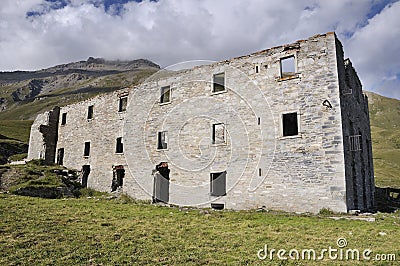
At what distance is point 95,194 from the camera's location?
23.1 metres

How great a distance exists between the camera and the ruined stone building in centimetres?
1510

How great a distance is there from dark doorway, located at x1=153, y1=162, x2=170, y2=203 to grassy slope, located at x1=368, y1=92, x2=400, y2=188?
2613 centimetres

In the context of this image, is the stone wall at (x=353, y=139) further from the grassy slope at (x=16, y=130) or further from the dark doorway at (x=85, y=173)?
the grassy slope at (x=16, y=130)

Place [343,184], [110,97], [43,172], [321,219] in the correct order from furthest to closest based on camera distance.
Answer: [110,97] < [43,172] < [343,184] < [321,219]

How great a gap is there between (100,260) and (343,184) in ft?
37.2

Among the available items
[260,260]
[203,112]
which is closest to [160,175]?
[203,112]

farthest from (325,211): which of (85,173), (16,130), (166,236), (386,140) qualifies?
(386,140)

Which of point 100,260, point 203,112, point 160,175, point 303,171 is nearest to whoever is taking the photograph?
point 100,260

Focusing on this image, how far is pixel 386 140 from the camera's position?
92062 mm

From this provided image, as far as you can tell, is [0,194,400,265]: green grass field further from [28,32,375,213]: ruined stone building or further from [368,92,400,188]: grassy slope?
[368,92,400,188]: grassy slope

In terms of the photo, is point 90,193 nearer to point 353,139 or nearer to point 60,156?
point 60,156

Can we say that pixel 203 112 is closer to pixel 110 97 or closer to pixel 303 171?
pixel 303 171

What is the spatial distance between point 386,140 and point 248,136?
300 feet

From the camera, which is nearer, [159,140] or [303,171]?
[303,171]
